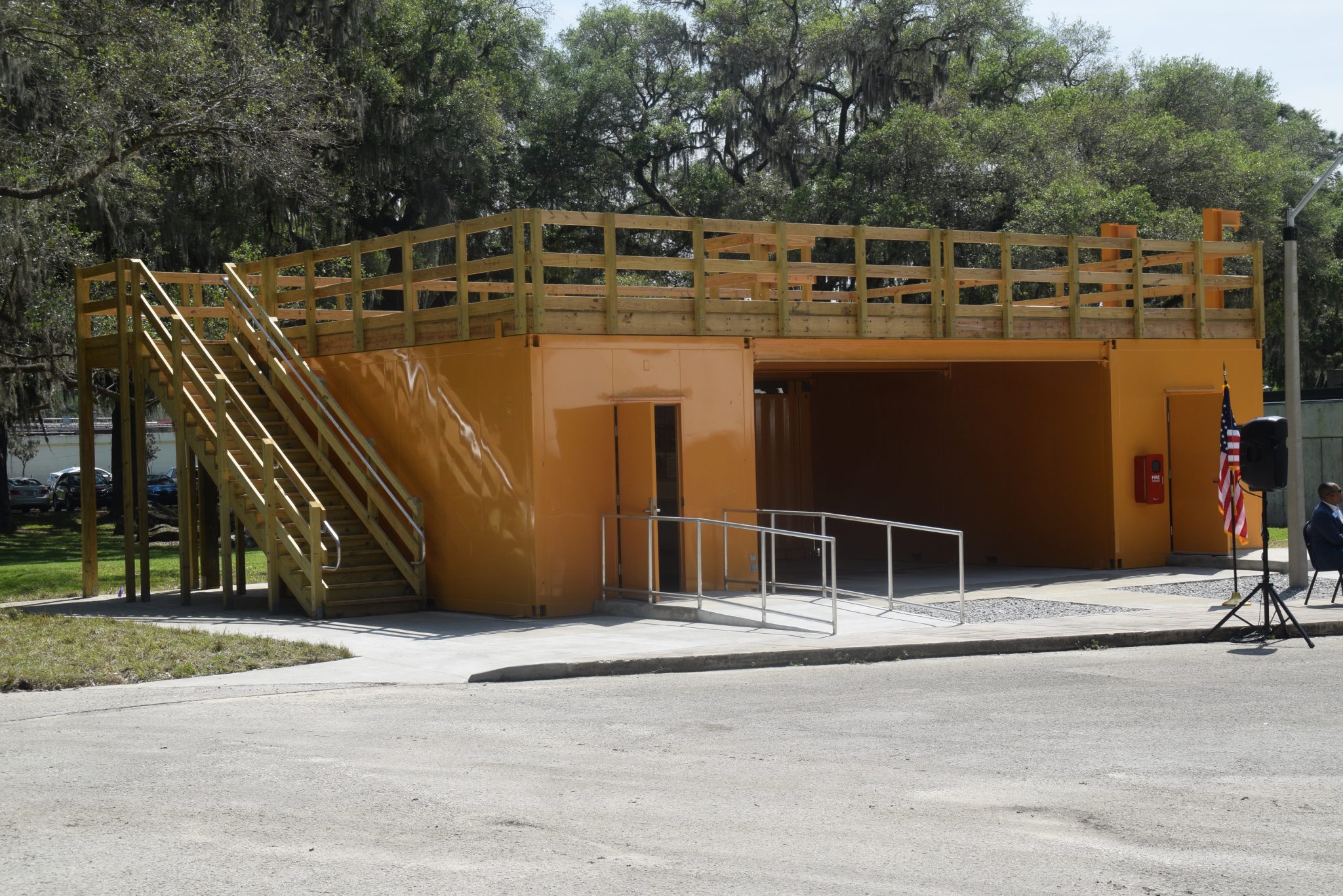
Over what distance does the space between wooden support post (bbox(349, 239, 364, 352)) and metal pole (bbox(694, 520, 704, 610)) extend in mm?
4817

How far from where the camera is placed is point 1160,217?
29859 mm

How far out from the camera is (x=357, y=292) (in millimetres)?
17266

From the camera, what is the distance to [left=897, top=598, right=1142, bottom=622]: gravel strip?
1468cm

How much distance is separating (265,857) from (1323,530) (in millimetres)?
12942

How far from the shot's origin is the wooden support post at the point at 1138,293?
19484 millimetres

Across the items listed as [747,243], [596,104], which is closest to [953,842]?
[747,243]

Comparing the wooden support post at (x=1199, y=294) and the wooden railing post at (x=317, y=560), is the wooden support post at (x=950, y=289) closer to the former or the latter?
the wooden support post at (x=1199, y=294)

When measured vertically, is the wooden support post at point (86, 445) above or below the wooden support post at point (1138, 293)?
below

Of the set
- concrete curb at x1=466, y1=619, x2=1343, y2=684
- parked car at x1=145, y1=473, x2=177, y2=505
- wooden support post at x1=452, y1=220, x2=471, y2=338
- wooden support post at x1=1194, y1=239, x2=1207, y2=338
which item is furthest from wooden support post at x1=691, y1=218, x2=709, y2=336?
parked car at x1=145, y1=473, x2=177, y2=505

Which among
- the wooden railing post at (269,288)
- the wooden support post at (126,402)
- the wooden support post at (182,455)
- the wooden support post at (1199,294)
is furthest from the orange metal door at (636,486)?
the wooden support post at (1199,294)

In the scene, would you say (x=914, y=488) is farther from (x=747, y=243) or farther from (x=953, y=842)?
(x=953, y=842)

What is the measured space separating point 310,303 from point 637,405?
516cm

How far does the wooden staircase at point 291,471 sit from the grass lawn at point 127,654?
1.85 m

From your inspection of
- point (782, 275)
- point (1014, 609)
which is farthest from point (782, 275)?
point (1014, 609)
